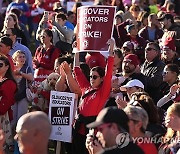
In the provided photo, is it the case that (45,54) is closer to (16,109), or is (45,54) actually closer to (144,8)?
(16,109)

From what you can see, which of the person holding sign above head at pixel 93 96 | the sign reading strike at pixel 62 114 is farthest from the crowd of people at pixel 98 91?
the sign reading strike at pixel 62 114

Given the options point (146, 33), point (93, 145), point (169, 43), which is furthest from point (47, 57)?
point (93, 145)

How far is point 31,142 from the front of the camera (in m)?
5.01

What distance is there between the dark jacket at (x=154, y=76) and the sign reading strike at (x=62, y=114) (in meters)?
1.32

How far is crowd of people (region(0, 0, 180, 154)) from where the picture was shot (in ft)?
17.6

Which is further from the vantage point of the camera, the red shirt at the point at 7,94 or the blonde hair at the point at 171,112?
the red shirt at the point at 7,94

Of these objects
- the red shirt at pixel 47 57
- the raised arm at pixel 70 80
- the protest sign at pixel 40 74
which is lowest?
the protest sign at pixel 40 74

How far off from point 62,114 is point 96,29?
1261 millimetres

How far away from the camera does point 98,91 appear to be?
344 inches

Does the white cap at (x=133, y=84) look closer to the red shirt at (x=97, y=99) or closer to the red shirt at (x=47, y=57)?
the red shirt at (x=97, y=99)

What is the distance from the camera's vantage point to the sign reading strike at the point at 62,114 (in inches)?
368

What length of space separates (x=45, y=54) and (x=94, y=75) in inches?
123

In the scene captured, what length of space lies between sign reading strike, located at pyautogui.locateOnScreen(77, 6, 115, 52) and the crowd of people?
0.51ft

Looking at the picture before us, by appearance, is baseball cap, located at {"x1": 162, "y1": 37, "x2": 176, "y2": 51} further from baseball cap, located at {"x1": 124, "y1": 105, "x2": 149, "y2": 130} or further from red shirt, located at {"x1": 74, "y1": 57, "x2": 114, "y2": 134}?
baseball cap, located at {"x1": 124, "y1": 105, "x2": 149, "y2": 130}
